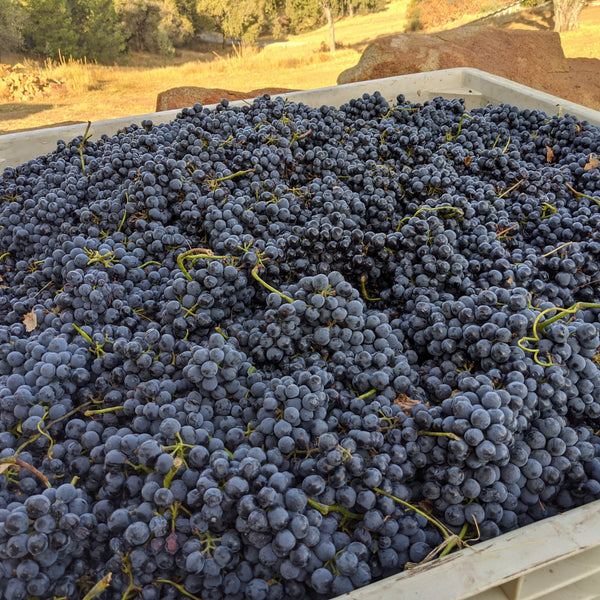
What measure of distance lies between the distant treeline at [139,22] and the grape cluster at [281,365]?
12.1m

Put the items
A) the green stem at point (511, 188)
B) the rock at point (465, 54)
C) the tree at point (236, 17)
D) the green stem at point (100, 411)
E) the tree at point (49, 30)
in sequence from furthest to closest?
1. the tree at point (236, 17)
2. the tree at point (49, 30)
3. the rock at point (465, 54)
4. the green stem at point (511, 188)
5. the green stem at point (100, 411)

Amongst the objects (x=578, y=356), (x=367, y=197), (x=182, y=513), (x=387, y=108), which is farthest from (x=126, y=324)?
(x=387, y=108)

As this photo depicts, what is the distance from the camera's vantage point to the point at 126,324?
3.76ft

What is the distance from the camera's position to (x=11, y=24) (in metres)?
10.4

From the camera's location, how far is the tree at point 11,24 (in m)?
10.2

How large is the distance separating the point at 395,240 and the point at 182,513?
841 mm

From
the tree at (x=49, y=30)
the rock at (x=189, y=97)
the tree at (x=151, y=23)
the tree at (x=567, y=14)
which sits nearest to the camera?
the rock at (x=189, y=97)

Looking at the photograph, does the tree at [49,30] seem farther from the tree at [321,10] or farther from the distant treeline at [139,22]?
the tree at [321,10]

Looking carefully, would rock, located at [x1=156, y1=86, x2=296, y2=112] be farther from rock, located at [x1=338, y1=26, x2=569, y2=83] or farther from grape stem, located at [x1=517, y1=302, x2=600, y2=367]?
grape stem, located at [x1=517, y1=302, x2=600, y2=367]

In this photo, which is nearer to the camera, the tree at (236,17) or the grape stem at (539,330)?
the grape stem at (539,330)

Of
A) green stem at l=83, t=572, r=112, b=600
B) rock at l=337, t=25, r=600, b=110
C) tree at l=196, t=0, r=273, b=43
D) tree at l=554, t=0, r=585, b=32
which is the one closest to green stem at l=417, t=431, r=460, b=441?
green stem at l=83, t=572, r=112, b=600

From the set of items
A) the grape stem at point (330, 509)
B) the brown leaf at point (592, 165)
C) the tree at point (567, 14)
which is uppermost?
the tree at point (567, 14)

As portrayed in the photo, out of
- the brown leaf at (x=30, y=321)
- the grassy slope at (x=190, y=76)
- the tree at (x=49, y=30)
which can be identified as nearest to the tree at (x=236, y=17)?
the grassy slope at (x=190, y=76)

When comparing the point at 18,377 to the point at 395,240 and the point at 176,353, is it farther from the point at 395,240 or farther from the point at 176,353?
the point at 395,240
